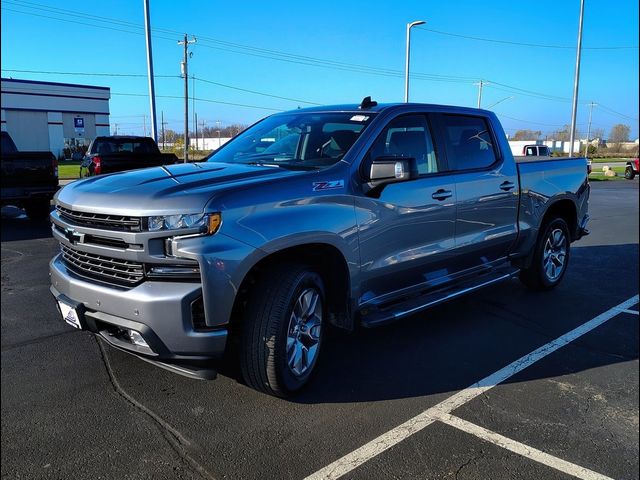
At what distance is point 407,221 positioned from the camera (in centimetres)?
417

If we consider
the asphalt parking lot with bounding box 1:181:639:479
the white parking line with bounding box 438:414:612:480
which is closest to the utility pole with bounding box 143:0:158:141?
the asphalt parking lot with bounding box 1:181:639:479

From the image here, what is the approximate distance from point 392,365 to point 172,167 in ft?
7.40

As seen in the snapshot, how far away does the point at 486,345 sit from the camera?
452cm

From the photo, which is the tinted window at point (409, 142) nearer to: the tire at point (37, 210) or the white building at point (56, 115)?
the tire at point (37, 210)

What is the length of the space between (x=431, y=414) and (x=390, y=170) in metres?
1.66

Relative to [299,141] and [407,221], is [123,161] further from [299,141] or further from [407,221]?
[407,221]

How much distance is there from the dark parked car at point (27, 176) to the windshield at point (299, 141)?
642 centimetres

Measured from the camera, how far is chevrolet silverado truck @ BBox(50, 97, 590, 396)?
2.95m

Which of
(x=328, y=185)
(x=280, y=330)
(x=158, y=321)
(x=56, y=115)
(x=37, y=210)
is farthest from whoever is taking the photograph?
(x=56, y=115)

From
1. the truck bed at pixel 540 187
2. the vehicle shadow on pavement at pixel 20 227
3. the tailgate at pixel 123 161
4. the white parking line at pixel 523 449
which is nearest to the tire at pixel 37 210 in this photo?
the vehicle shadow on pavement at pixel 20 227

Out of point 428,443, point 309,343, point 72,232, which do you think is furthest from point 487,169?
point 72,232

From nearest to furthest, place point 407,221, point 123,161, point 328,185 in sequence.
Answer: point 328,185
point 407,221
point 123,161

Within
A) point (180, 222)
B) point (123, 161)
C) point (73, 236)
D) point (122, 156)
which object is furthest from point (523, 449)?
point (122, 156)

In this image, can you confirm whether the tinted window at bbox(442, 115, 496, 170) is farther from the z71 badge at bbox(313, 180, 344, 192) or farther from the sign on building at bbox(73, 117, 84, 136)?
the sign on building at bbox(73, 117, 84, 136)
